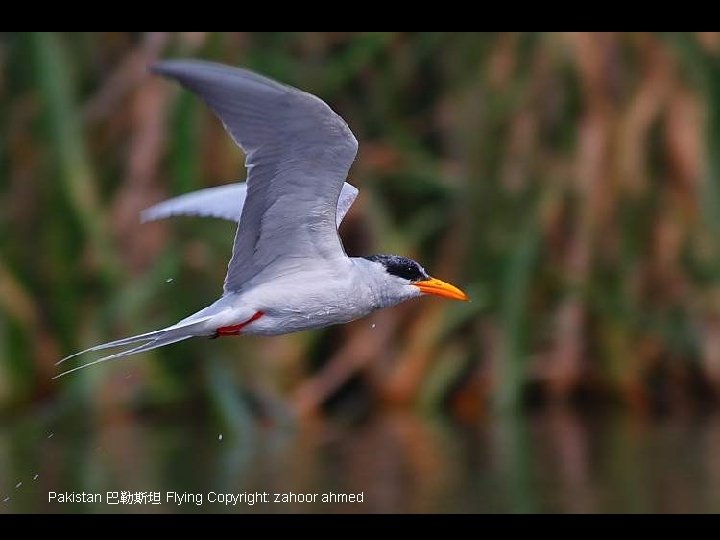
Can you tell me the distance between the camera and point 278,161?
196 inches

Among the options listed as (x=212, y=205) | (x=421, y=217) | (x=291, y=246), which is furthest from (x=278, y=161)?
(x=421, y=217)

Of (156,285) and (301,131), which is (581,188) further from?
(301,131)

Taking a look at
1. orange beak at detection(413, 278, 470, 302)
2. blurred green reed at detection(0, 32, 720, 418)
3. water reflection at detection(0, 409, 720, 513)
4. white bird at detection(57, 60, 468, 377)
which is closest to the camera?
→ white bird at detection(57, 60, 468, 377)

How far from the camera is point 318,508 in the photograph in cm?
778

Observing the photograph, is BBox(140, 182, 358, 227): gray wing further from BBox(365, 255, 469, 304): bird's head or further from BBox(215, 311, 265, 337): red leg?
BBox(215, 311, 265, 337): red leg

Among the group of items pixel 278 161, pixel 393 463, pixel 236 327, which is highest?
pixel 393 463

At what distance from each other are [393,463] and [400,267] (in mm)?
3594

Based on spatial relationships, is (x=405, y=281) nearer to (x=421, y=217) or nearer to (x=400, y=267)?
(x=400, y=267)

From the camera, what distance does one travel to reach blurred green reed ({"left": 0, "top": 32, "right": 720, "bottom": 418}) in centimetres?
957

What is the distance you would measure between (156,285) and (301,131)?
4720 millimetres

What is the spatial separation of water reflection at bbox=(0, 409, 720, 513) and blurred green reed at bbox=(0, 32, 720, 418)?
0.20 meters

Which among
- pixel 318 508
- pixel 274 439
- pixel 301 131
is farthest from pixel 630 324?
pixel 301 131

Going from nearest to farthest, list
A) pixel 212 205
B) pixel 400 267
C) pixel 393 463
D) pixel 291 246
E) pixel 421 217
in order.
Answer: pixel 291 246 < pixel 400 267 < pixel 212 205 < pixel 393 463 < pixel 421 217

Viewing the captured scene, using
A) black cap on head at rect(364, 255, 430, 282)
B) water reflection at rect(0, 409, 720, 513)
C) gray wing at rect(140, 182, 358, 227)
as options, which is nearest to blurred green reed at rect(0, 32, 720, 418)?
water reflection at rect(0, 409, 720, 513)
